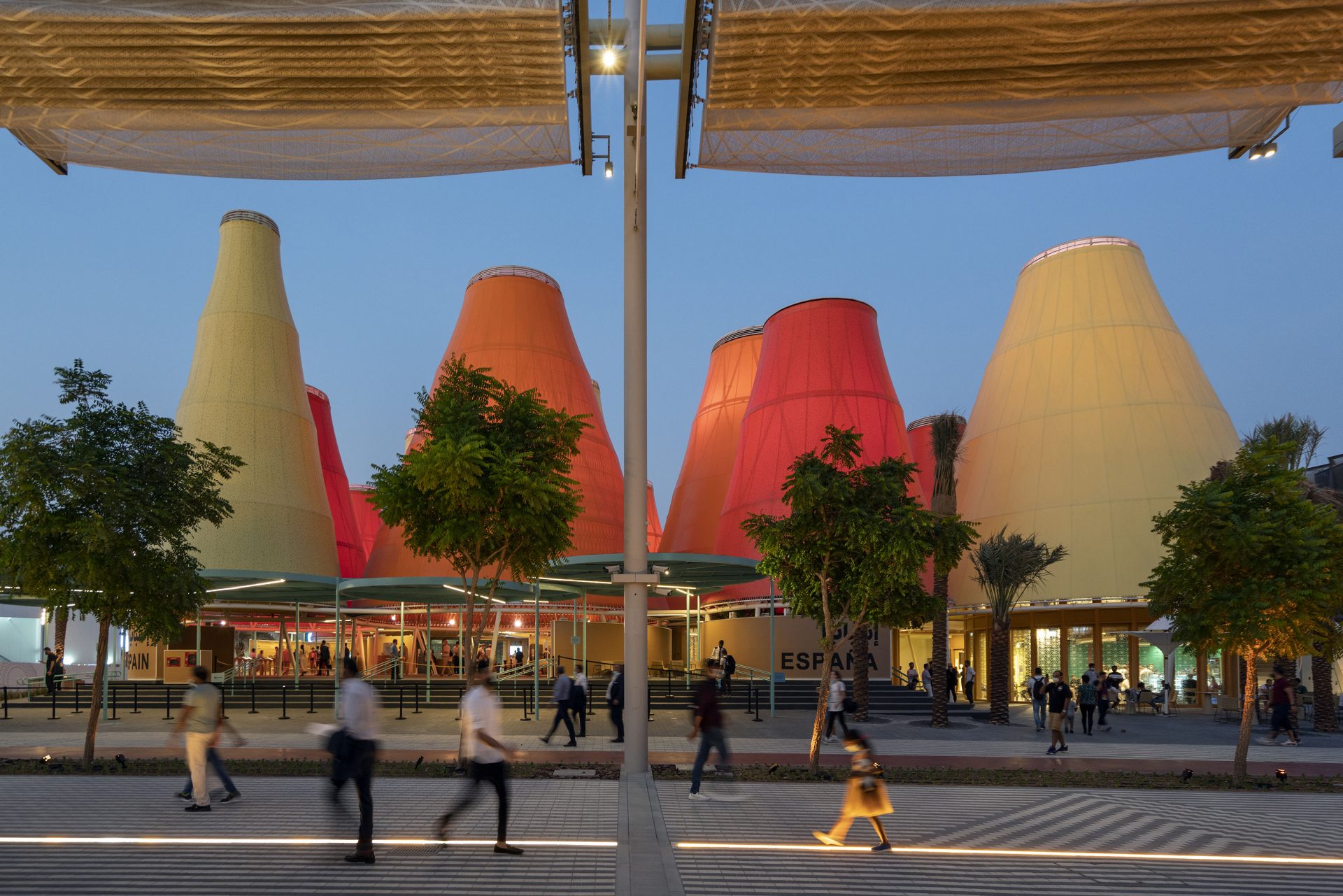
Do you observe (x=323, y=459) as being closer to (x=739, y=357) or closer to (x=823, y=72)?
(x=739, y=357)

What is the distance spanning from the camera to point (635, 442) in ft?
39.8

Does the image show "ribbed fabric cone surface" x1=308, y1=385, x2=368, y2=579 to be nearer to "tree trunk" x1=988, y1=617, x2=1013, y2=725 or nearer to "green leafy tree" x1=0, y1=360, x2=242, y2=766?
"tree trunk" x1=988, y1=617, x2=1013, y2=725

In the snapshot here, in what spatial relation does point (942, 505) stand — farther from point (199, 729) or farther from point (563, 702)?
point (199, 729)

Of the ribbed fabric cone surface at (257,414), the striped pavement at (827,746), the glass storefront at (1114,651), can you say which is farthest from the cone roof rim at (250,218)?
the glass storefront at (1114,651)

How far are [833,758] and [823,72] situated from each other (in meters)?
11.4

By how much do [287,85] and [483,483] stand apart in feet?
25.8

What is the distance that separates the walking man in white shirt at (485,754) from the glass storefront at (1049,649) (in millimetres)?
28968

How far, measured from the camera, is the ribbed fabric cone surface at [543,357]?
133 ft

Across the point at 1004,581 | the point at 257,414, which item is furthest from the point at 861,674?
the point at 257,414

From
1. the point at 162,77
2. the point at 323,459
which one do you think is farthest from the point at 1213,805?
the point at 323,459

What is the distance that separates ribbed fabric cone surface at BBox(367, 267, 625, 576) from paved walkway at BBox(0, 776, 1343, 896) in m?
28.3

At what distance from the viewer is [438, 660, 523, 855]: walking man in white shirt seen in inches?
302

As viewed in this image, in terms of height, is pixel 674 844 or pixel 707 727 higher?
pixel 707 727

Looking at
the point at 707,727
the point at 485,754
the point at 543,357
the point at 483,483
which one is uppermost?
the point at 543,357
